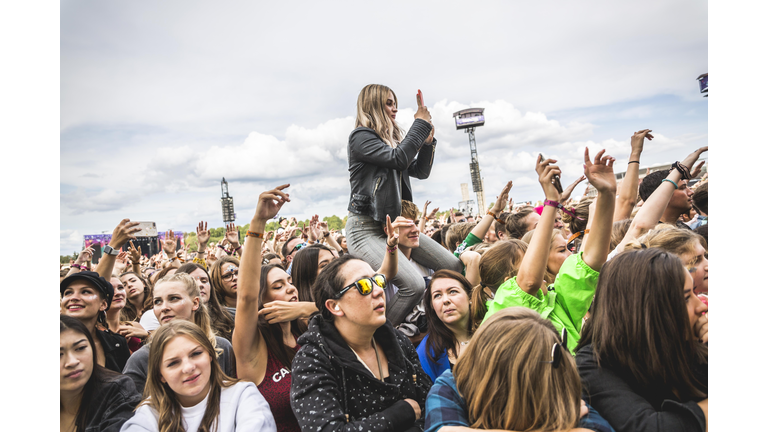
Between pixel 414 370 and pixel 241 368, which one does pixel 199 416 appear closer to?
pixel 241 368

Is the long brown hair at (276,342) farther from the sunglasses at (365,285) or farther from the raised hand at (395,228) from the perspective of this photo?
the raised hand at (395,228)

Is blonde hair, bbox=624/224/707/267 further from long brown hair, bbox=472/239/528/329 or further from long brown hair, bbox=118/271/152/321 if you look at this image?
long brown hair, bbox=118/271/152/321

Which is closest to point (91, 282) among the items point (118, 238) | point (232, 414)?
point (118, 238)

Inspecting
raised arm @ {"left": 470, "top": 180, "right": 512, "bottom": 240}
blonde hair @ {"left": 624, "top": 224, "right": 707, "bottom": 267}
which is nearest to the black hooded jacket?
blonde hair @ {"left": 624, "top": 224, "right": 707, "bottom": 267}

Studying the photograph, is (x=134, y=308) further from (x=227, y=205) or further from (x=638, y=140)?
(x=227, y=205)

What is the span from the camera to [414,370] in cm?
251

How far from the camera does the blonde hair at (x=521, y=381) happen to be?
5.67 feet

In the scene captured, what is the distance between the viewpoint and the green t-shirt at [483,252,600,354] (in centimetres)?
235

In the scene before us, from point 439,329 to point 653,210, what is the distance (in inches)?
64.9

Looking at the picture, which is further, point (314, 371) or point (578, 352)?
point (314, 371)

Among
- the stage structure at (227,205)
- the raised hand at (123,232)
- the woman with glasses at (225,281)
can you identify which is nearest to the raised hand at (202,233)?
the woman with glasses at (225,281)

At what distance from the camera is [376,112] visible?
340 centimetres

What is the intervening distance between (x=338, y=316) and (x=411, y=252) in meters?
1.38

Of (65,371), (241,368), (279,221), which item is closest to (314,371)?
(241,368)
